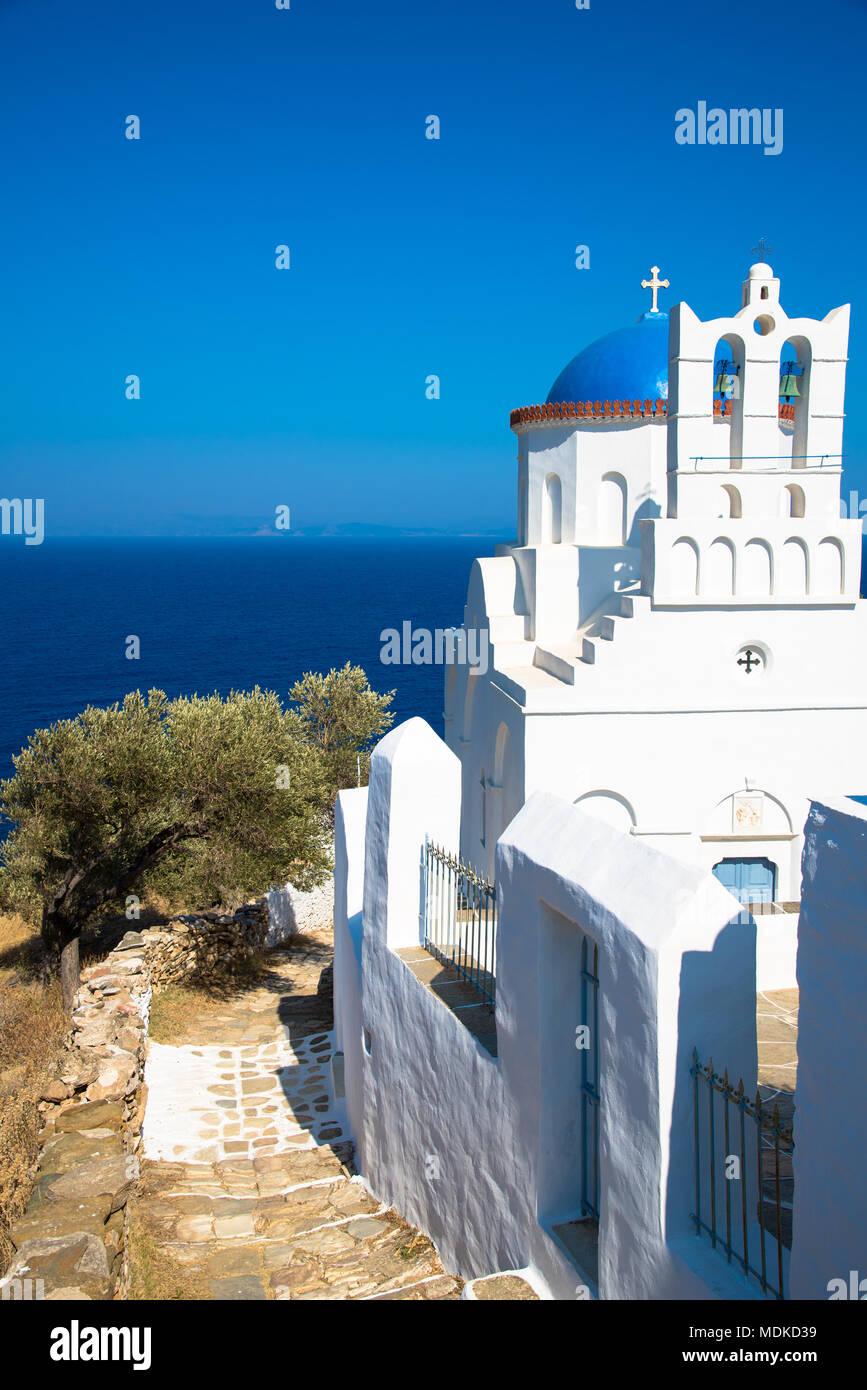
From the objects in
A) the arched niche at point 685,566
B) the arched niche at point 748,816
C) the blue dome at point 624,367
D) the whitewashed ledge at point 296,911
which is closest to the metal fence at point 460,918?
the arched niche at point 748,816

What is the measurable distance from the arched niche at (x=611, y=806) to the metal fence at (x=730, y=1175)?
7416 mm

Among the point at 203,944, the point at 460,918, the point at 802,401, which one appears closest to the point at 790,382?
the point at 802,401

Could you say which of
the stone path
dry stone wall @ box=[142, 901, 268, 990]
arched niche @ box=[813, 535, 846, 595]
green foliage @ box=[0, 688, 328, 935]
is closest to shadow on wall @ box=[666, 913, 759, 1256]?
the stone path

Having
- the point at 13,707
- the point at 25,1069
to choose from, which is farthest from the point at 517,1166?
the point at 13,707

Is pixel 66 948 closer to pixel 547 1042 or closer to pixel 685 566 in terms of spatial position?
pixel 685 566

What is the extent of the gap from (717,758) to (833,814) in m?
8.75

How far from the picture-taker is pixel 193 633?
290 feet

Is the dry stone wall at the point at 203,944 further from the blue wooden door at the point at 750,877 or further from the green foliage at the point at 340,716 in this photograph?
the blue wooden door at the point at 750,877

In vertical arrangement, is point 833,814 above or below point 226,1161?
above

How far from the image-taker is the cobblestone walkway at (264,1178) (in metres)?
7.37

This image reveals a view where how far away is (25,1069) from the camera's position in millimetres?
12031

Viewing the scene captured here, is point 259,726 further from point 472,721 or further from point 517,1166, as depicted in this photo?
point 517,1166

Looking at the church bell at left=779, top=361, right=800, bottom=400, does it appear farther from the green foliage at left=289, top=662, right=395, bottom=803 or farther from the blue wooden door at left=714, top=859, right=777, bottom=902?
the green foliage at left=289, top=662, right=395, bottom=803

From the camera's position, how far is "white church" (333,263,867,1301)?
4.53 m
